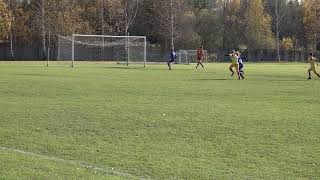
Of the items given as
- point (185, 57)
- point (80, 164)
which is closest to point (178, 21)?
point (185, 57)

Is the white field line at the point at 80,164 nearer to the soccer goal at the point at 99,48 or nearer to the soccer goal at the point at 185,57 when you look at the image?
the soccer goal at the point at 99,48

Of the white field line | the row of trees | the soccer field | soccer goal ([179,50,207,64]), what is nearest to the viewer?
the white field line

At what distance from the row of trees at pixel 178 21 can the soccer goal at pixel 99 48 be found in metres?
14.1

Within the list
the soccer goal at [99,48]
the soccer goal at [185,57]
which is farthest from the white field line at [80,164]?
the soccer goal at [185,57]

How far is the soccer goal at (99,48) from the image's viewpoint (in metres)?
54.8

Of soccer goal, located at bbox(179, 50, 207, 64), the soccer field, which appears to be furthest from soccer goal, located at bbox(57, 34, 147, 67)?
the soccer field

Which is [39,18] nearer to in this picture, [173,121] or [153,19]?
[153,19]

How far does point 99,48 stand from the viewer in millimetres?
65250

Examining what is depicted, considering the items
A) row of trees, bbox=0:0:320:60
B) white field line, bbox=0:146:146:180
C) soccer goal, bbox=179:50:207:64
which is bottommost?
white field line, bbox=0:146:146:180

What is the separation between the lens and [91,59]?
65.9 m

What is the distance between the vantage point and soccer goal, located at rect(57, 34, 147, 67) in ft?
180

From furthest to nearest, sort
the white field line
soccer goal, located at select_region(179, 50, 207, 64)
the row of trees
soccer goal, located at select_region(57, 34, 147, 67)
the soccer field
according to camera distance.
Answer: the row of trees → soccer goal, located at select_region(179, 50, 207, 64) → soccer goal, located at select_region(57, 34, 147, 67) → the soccer field → the white field line

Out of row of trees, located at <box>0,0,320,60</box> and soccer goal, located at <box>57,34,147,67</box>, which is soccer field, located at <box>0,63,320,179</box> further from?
row of trees, located at <box>0,0,320,60</box>

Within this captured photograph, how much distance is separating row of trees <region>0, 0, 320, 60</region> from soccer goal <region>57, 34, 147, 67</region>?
14145mm
